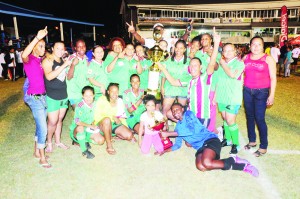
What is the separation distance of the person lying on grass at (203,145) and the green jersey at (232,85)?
0.63m

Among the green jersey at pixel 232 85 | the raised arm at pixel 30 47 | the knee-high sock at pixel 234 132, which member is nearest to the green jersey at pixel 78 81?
the raised arm at pixel 30 47

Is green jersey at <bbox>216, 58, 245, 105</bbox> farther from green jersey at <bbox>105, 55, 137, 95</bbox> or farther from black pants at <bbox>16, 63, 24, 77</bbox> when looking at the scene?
black pants at <bbox>16, 63, 24, 77</bbox>

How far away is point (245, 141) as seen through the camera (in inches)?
205

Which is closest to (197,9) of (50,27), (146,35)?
(146,35)

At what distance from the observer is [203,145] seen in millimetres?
4133

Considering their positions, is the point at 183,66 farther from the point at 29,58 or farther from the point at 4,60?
the point at 4,60

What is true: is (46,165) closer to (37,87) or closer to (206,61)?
(37,87)

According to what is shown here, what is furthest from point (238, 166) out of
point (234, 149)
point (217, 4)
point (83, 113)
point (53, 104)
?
point (217, 4)

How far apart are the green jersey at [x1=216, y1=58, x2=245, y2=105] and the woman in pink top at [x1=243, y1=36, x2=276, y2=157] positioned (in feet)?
0.48

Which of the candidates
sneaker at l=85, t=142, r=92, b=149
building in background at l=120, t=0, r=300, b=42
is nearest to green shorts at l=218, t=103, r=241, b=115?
sneaker at l=85, t=142, r=92, b=149

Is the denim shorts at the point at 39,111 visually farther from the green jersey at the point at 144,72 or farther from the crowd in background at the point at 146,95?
the green jersey at the point at 144,72

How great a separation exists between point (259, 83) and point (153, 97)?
1798mm

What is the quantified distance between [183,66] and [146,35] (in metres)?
30.7

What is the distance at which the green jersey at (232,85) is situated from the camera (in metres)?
4.18
